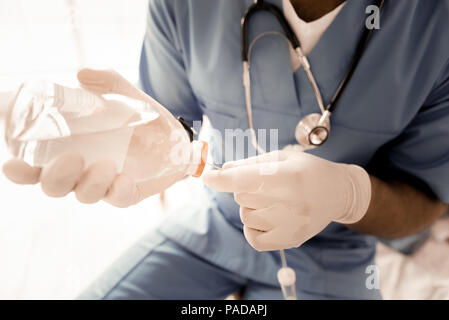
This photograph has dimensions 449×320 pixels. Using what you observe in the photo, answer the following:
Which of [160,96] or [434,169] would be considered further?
[160,96]

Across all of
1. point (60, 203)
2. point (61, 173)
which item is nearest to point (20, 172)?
point (61, 173)

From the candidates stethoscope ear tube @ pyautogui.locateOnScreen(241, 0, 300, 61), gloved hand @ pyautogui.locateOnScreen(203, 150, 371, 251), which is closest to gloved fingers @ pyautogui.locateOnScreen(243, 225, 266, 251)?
gloved hand @ pyautogui.locateOnScreen(203, 150, 371, 251)

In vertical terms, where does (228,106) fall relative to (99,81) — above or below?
below

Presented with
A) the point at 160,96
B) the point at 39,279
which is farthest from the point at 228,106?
the point at 39,279

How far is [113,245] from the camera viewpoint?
1.23 metres

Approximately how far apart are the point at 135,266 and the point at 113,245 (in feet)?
1.59

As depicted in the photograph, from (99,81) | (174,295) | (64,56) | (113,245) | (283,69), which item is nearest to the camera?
(99,81)

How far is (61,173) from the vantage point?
1.34 ft

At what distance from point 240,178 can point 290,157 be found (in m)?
0.11

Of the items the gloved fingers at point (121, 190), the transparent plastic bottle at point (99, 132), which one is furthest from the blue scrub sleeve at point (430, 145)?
the gloved fingers at point (121, 190)

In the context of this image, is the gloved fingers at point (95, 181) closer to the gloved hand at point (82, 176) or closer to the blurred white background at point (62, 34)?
the gloved hand at point (82, 176)

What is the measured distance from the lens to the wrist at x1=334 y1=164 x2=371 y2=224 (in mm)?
577

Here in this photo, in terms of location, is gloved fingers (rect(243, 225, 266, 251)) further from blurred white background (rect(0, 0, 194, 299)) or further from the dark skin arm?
blurred white background (rect(0, 0, 194, 299))
